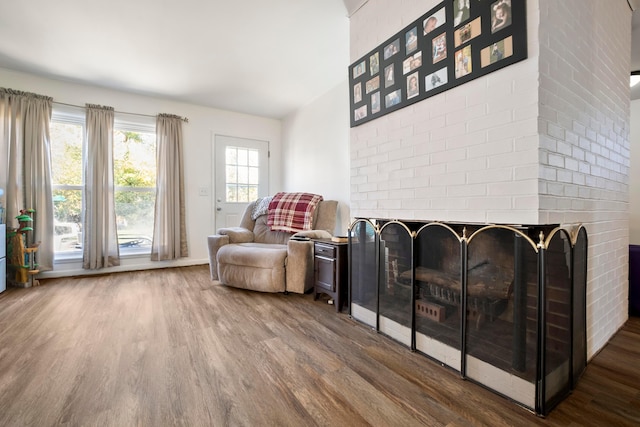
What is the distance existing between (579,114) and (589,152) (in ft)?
0.76

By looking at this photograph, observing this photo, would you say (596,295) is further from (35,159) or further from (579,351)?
(35,159)

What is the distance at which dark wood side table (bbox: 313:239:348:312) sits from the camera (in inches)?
89.3

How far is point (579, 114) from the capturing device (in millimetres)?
1399

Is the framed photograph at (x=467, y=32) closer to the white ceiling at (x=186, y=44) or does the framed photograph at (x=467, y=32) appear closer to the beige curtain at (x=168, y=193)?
the white ceiling at (x=186, y=44)

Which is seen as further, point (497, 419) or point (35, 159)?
point (35, 159)

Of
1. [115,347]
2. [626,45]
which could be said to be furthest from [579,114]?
[115,347]

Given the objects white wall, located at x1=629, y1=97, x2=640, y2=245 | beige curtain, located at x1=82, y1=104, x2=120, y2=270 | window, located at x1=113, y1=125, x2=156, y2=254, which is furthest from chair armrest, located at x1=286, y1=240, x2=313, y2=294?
white wall, located at x1=629, y1=97, x2=640, y2=245

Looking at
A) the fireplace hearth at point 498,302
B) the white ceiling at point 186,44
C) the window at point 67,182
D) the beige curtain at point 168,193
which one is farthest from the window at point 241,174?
the fireplace hearth at point 498,302

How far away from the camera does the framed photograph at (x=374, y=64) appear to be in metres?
1.94

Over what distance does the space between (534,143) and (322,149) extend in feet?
9.15

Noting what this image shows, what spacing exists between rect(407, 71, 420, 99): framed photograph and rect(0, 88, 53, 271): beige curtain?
156 inches

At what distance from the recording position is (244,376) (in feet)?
4.55

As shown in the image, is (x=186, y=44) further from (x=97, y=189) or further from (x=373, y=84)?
(x=97, y=189)

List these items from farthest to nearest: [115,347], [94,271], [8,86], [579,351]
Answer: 1. [94,271]
2. [8,86]
3. [115,347]
4. [579,351]
